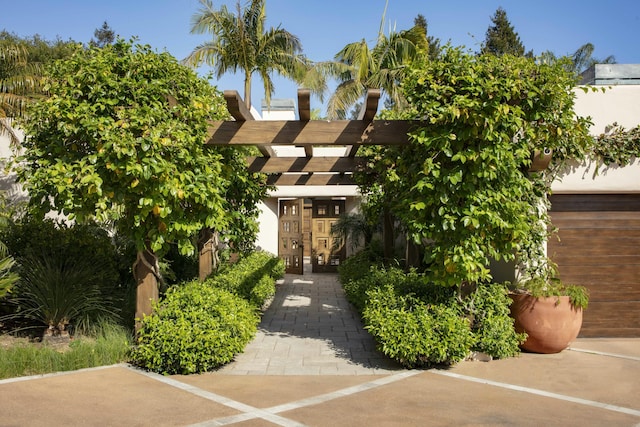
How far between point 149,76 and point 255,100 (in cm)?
1948

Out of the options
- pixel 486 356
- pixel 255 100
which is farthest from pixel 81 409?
pixel 255 100

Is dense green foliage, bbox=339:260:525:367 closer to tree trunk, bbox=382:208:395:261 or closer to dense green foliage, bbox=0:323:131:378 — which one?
dense green foliage, bbox=0:323:131:378

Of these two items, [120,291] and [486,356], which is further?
[120,291]

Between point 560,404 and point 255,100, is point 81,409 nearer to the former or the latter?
point 560,404

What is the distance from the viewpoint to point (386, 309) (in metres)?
6.09

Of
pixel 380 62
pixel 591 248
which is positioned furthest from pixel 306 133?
pixel 380 62

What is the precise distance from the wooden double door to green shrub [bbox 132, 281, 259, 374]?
31.7 feet

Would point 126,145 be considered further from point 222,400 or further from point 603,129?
point 603,129

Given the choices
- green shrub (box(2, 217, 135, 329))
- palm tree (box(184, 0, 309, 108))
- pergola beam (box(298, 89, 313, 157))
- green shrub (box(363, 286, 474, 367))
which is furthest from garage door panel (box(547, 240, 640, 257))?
palm tree (box(184, 0, 309, 108))

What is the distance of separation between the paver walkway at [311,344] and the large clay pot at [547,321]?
5.82ft

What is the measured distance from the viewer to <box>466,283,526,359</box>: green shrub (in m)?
6.20

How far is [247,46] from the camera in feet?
57.7

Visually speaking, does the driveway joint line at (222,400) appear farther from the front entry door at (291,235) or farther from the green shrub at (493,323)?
the front entry door at (291,235)

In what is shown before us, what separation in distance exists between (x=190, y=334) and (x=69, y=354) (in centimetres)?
142
